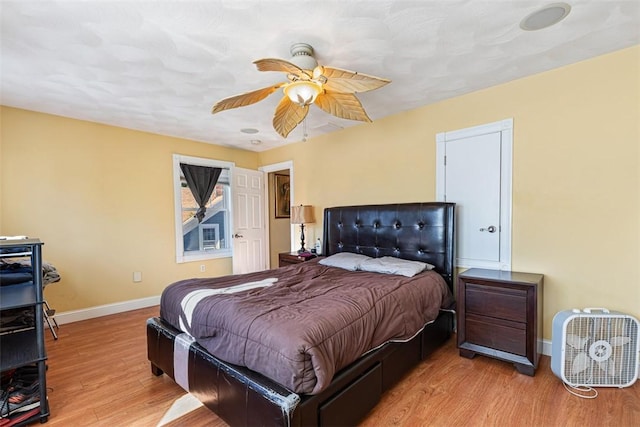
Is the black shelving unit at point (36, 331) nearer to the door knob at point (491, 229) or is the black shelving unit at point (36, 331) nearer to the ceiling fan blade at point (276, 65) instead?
the ceiling fan blade at point (276, 65)

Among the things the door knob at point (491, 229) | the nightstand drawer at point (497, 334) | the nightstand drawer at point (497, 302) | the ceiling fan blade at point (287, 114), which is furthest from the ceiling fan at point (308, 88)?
the nightstand drawer at point (497, 334)

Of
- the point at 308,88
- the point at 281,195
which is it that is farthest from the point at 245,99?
the point at 281,195

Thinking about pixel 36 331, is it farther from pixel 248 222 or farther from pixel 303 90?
pixel 248 222

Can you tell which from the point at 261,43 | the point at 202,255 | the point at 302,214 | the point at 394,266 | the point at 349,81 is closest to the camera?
the point at 349,81

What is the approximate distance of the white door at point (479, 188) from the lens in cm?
271

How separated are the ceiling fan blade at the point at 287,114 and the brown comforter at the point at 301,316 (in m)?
1.31

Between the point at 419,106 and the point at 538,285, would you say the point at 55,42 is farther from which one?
the point at 538,285

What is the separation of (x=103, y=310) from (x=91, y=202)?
4.47 feet

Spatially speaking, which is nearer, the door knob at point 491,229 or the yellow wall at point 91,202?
the door knob at point 491,229

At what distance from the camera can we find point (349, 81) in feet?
6.21

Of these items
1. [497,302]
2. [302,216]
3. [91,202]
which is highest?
[91,202]

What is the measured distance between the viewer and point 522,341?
2250 mm

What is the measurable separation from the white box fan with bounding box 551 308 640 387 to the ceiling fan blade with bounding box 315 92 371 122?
2136 mm

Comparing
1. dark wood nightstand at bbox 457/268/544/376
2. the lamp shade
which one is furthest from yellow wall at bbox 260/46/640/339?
the lamp shade
